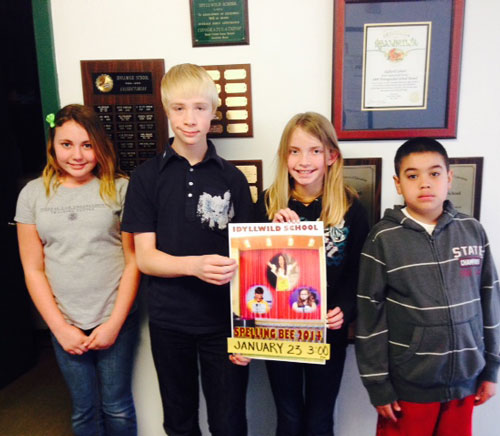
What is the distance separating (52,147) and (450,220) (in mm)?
1346

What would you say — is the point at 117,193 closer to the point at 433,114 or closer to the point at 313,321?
the point at 313,321

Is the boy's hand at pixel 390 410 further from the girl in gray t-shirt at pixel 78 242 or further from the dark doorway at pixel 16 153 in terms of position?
the dark doorway at pixel 16 153

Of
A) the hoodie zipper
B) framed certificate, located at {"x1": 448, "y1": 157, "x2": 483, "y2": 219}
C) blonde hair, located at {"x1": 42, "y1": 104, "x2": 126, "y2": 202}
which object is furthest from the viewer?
framed certificate, located at {"x1": 448, "y1": 157, "x2": 483, "y2": 219}

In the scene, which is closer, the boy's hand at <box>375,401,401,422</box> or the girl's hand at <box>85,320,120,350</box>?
the boy's hand at <box>375,401,401,422</box>

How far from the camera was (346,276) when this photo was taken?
4.22 feet

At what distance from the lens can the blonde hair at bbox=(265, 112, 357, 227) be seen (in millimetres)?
1241

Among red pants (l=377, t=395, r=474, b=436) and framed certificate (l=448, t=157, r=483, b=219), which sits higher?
framed certificate (l=448, t=157, r=483, b=219)

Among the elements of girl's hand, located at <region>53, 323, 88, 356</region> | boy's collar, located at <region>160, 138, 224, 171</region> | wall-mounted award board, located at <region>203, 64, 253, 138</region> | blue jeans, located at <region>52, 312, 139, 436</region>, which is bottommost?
blue jeans, located at <region>52, 312, 139, 436</region>

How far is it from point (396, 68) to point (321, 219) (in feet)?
2.11

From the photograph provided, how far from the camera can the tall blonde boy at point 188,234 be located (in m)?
1.21

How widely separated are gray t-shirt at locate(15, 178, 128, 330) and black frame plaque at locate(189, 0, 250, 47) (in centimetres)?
66

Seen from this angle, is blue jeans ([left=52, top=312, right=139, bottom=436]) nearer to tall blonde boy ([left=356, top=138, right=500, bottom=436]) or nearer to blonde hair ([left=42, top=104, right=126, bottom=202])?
blonde hair ([left=42, top=104, right=126, bottom=202])

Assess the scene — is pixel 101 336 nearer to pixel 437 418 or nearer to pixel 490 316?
A: pixel 437 418

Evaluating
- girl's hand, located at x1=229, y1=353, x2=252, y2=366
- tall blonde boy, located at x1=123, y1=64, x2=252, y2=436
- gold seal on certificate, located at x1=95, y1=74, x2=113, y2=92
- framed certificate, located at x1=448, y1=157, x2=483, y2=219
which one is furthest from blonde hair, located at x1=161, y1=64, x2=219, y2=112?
framed certificate, located at x1=448, y1=157, x2=483, y2=219
